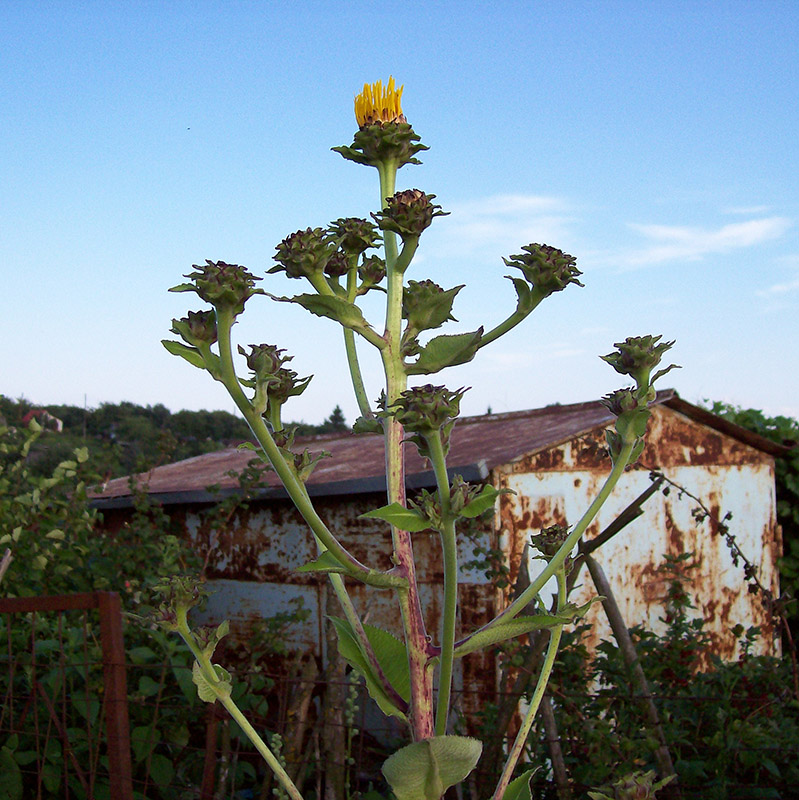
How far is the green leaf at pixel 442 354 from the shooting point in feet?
4.24

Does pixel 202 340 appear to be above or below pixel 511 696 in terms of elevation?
above

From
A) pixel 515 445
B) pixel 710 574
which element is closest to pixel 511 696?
pixel 515 445

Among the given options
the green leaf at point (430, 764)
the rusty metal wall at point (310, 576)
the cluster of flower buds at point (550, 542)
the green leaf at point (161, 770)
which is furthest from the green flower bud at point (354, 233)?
the rusty metal wall at point (310, 576)

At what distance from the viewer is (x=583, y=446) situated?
586cm

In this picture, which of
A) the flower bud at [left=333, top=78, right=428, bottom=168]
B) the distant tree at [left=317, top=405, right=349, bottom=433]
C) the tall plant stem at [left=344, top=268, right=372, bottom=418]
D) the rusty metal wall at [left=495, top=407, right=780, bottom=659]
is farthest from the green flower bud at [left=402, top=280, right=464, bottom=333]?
the distant tree at [left=317, top=405, right=349, bottom=433]

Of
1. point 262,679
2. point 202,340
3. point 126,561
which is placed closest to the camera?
point 202,340

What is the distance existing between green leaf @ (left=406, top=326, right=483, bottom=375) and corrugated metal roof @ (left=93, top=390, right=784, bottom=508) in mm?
3333

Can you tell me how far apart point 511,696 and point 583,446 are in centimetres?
307

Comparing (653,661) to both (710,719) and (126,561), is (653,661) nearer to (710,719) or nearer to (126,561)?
(710,719)

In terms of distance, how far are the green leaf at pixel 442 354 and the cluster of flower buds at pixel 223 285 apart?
11.7 inches

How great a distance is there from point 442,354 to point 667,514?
5.88 metres

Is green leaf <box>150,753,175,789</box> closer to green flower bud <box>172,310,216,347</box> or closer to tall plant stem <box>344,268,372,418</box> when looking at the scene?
tall plant stem <box>344,268,372,418</box>

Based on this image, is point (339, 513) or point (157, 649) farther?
point (339, 513)

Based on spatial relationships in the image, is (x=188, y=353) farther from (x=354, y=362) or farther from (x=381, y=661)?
(x=381, y=661)
